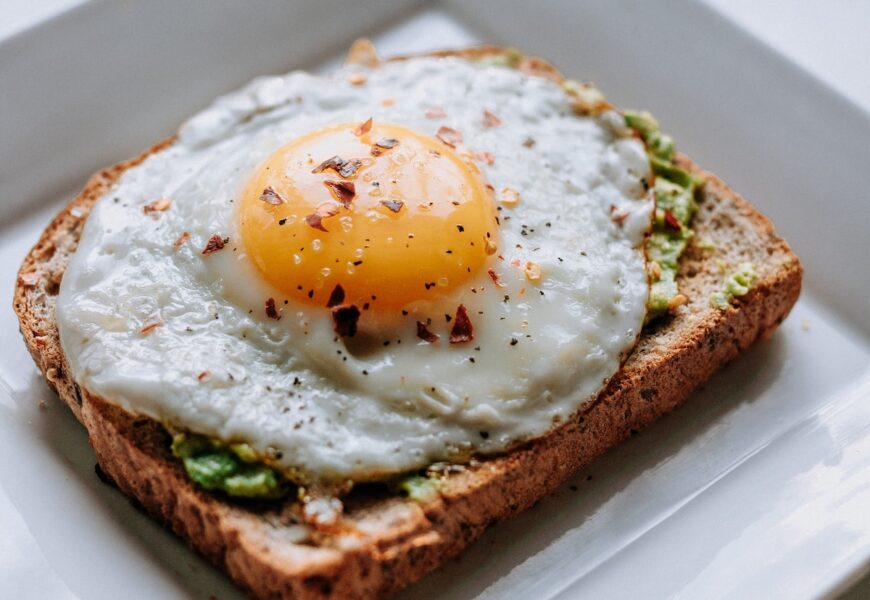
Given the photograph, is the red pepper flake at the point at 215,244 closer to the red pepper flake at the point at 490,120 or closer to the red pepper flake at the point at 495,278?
the red pepper flake at the point at 495,278

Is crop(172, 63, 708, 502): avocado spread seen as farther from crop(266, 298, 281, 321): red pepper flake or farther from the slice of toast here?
crop(266, 298, 281, 321): red pepper flake

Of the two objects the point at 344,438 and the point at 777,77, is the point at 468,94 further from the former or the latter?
the point at 344,438

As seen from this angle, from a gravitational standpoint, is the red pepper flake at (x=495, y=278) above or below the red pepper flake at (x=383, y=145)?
below

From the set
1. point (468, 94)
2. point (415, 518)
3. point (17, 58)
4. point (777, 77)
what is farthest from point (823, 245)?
point (17, 58)

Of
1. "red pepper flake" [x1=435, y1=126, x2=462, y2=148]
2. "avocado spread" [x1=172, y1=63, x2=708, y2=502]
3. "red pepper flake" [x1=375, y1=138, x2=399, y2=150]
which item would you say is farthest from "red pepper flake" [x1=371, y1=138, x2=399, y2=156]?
"avocado spread" [x1=172, y1=63, x2=708, y2=502]

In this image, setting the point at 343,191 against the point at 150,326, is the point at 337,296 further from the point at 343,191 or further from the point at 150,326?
the point at 150,326

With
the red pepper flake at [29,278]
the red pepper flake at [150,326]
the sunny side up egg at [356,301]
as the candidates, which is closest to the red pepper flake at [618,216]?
the sunny side up egg at [356,301]
